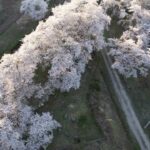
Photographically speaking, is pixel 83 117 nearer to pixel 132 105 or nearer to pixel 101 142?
pixel 101 142

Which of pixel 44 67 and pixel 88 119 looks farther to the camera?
pixel 44 67

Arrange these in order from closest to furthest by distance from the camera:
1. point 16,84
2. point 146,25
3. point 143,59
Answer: point 16,84, point 143,59, point 146,25

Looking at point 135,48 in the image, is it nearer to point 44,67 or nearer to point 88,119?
point 88,119

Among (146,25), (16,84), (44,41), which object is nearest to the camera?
(16,84)

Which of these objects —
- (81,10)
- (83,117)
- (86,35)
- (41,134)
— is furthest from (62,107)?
(81,10)

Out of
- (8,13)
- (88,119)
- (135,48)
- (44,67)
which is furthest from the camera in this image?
(8,13)

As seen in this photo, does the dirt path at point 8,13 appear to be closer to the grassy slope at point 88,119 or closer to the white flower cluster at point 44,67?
the white flower cluster at point 44,67

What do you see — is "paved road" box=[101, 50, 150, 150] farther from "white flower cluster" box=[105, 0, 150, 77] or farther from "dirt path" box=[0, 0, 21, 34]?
"dirt path" box=[0, 0, 21, 34]

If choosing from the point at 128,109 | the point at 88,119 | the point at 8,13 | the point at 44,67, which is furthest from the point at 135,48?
the point at 8,13
